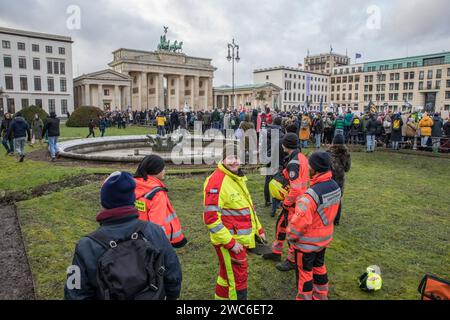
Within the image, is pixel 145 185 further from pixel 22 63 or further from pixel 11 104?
pixel 22 63

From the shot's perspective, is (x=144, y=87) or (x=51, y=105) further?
(x=144, y=87)

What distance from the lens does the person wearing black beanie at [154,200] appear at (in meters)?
3.33

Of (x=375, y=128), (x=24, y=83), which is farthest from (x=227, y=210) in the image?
(x=24, y=83)

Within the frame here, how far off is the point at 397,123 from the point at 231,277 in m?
15.7

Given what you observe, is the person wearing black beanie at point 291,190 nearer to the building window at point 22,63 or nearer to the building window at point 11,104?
the building window at point 11,104

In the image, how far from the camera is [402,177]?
446 inches

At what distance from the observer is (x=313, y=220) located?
379 cm

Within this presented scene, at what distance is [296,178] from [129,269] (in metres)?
3.35

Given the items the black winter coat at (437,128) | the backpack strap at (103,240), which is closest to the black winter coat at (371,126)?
the black winter coat at (437,128)

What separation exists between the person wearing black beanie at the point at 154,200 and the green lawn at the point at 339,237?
1.23 metres

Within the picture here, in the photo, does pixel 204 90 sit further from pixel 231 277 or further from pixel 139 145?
pixel 231 277

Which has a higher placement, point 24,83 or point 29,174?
point 24,83

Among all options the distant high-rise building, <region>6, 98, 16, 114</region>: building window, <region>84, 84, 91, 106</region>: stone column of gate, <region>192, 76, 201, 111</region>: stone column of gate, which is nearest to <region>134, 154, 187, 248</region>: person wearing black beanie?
<region>84, 84, 91, 106</region>: stone column of gate
